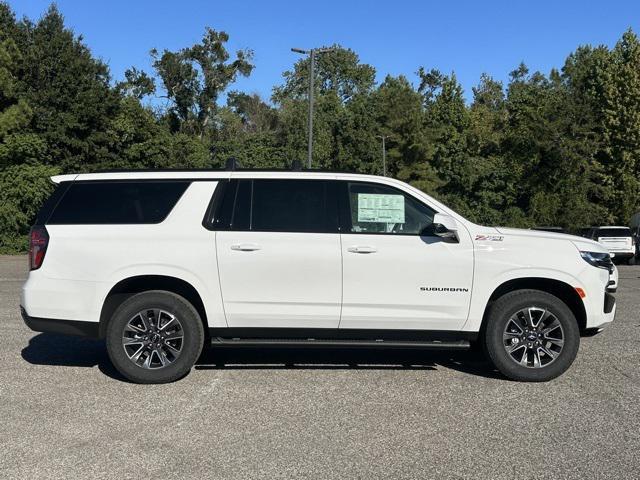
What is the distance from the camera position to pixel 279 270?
5645 mm

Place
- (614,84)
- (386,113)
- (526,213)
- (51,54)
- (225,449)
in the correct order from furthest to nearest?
(386,113)
(526,213)
(614,84)
(51,54)
(225,449)

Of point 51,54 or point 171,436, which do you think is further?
point 51,54

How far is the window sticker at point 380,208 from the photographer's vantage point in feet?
19.0

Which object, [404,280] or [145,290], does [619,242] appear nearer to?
[404,280]

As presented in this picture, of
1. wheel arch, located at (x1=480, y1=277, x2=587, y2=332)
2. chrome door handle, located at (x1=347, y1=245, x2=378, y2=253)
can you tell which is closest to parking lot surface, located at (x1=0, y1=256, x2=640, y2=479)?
wheel arch, located at (x1=480, y1=277, x2=587, y2=332)

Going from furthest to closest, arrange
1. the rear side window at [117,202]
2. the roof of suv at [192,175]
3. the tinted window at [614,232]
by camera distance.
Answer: the tinted window at [614,232]
the roof of suv at [192,175]
the rear side window at [117,202]

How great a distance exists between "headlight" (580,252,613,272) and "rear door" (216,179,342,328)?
230 centimetres

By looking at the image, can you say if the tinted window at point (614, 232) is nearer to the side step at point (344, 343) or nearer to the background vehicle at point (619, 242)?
the background vehicle at point (619, 242)

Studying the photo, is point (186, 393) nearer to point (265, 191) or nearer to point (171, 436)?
point (171, 436)

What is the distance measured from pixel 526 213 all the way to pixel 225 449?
4741 centimetres

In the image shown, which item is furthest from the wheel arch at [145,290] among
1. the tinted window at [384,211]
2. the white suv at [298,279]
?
the tinted window at [384,211]

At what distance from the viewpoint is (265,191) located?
5.88 m

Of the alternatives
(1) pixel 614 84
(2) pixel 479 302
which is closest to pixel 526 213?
(1) pixel 614 84

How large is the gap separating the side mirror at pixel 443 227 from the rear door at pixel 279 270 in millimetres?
878
